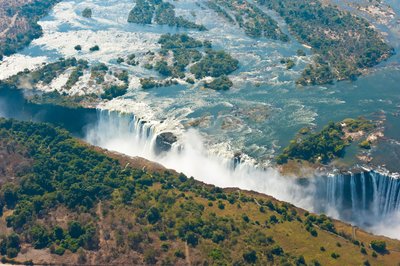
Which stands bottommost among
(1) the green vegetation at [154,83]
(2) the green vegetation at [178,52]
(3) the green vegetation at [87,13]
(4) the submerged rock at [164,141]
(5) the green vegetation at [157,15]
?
(4) the submerged rock at [164,141]

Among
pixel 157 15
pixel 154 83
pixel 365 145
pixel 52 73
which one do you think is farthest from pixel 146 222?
pixel 157 15

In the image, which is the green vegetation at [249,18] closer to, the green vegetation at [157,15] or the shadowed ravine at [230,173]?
the green vegetation at [157,15]

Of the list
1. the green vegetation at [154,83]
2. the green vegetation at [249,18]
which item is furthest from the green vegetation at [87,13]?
the green vegetation at [154,83]

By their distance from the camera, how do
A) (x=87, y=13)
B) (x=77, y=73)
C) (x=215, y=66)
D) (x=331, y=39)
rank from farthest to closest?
1. (x=87, y=13)
2. (x=331, y=39)
3. (x=77, y=73)
4. (x=215, y=66)

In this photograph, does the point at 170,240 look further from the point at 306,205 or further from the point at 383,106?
the point at 383,106

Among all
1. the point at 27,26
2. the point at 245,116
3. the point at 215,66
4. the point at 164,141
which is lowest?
the point at 27,26

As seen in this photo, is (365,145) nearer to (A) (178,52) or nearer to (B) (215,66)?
(B) (215,66)
